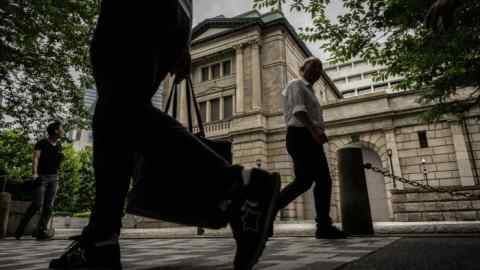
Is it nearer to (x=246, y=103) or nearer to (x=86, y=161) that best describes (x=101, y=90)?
(x=246, y=103)

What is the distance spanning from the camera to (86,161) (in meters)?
32.9

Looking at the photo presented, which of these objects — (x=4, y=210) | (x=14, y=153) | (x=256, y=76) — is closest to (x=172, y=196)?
(x=4, y=210)

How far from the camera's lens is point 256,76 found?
19594 millimetres

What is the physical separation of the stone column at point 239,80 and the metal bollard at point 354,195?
15.1m

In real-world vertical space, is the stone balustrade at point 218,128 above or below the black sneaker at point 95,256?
above

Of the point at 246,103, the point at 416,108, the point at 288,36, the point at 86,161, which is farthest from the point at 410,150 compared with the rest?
the point at 86,161

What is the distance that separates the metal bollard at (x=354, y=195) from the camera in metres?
3.88

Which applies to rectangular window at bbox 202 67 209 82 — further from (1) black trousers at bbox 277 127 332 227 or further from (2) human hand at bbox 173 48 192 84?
(2) human hand at bbox 173 48 192 84

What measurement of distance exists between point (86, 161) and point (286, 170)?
81.4ft

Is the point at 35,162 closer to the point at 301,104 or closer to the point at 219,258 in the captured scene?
the point at 301,104

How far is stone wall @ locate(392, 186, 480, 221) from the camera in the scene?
28.6 ft

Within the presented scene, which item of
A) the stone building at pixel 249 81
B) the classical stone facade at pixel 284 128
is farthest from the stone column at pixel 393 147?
the stone building at pixel 249 81

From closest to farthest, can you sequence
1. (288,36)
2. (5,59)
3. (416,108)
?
(5,59) → (416,108) → (288,36)

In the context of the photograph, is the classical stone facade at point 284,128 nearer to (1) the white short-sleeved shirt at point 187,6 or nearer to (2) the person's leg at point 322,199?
(2) the person's leg at point 322,199
